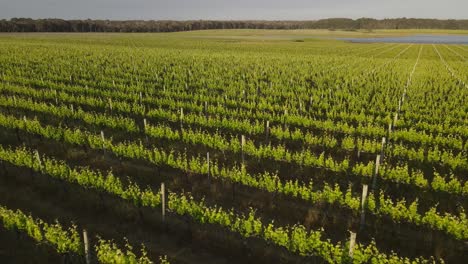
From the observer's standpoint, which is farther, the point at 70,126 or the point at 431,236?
the point at 70,126

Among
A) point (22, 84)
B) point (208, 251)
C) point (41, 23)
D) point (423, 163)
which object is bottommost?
point (208, 251)

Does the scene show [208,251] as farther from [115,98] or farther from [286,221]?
[115,98]

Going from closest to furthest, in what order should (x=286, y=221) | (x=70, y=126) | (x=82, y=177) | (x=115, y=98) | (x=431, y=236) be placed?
(x=431, y=236) → (x=286, y=221) → (x=82, y=177) → (x=70, y=126) → (x=115, y=98)

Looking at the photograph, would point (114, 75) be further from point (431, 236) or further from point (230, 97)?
point (431, 236)

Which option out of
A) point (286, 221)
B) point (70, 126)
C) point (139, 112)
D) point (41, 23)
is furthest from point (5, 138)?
point (41, 23)

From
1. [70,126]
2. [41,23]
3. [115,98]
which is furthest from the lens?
[41,23]

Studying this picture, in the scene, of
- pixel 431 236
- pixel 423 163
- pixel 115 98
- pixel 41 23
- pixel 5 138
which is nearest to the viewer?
pixel 431 236

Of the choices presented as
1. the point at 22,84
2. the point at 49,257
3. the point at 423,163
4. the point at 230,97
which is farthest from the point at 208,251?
the point at 22,84

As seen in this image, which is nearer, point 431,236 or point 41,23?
point 431,236

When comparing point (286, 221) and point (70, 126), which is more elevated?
point (70, 126)
